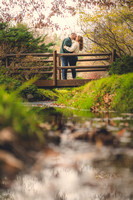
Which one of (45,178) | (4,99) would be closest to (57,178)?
(45,178)

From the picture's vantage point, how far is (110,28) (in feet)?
65.5

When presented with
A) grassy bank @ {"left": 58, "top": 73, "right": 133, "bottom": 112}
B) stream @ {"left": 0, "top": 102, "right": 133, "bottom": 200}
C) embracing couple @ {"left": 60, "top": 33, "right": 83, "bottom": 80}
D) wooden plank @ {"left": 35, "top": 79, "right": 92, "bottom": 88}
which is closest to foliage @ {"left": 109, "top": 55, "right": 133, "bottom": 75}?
grassy bank @ {"left": 58, "top": 73, "right": 133, "bottom": 112}

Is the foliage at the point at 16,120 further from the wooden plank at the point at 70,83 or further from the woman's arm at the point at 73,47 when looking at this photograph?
the wooden plank at the point at 70,83

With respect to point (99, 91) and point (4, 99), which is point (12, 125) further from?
point (99, 91)

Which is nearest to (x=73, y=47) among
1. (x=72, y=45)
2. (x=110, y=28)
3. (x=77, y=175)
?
(x=72, y=45)

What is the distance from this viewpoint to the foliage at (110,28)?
19.6 m

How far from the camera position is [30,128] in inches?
121

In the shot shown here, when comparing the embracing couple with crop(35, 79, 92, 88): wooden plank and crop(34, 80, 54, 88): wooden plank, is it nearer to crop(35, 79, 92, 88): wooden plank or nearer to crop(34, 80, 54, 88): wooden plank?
crop(35, 79, 92, 88): wooden plank

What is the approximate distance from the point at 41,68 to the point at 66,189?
42.9 feet

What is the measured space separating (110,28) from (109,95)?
12006mm

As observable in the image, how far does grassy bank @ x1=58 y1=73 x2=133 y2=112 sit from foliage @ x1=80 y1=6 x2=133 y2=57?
10.1m

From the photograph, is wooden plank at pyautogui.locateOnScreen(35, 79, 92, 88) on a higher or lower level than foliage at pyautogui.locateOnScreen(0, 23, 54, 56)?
lower

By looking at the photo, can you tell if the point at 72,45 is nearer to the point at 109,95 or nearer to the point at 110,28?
the point at 109,95

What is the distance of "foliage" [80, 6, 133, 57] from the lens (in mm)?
19562
